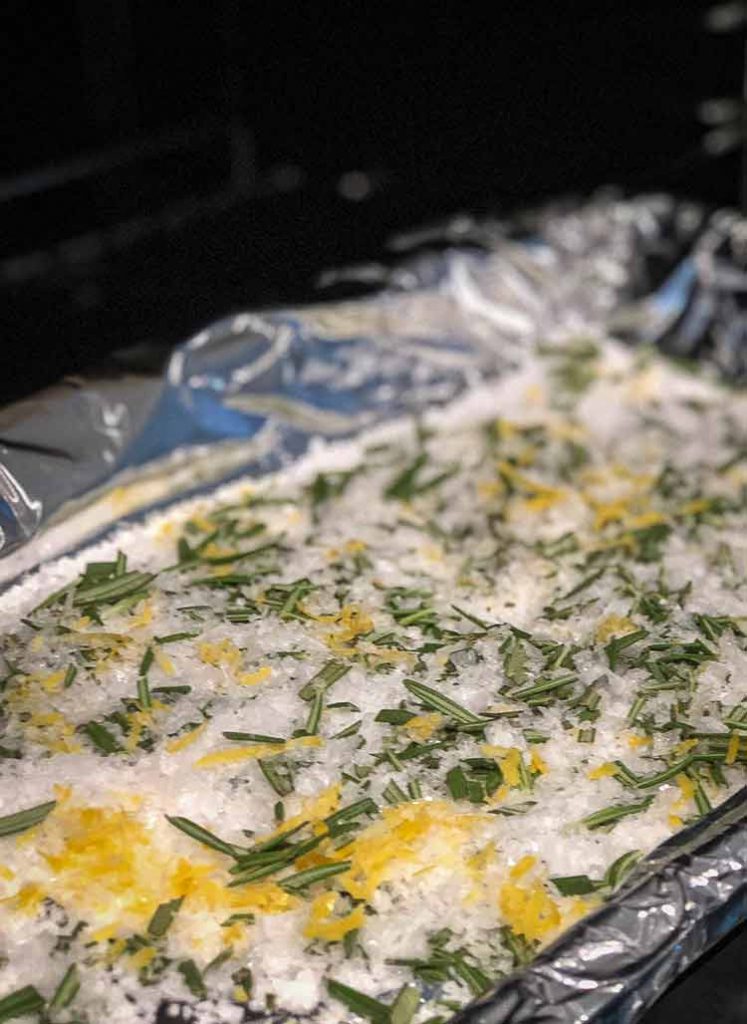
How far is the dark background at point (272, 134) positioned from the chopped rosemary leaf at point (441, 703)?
88 centimetres

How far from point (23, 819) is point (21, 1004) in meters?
0.22

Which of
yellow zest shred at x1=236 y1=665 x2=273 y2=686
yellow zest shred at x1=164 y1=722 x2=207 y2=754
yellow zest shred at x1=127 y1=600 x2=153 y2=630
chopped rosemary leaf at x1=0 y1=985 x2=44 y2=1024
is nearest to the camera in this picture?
chopped rosemary leaf at x1=0 y1=985 x2=44 y2=1024

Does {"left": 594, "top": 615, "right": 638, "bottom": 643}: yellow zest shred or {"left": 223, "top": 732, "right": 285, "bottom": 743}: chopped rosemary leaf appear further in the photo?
{"left": 594, "top": 615, "right": 638, "bottom": 643}: yellow zest shred

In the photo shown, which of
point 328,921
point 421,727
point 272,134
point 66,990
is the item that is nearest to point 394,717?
point 421,727

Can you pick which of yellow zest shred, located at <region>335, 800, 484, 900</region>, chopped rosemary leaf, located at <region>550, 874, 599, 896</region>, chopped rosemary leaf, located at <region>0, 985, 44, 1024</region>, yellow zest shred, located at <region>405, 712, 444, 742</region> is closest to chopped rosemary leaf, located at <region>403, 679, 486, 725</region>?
yellow zest shred, located at <region>405, 712, 444, 742</region>

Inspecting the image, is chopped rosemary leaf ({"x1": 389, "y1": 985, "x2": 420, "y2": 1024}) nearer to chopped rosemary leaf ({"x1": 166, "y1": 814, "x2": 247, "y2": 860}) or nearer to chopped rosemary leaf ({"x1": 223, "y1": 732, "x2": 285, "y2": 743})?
chopped rosemary leaf ({"x1": 166, "y1": 814, "x2": 247, "y2": 860})

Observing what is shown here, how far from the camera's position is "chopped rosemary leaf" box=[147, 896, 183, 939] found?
1.17 meters

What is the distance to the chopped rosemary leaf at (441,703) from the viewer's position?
1.40m

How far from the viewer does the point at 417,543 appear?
1880 millimetres

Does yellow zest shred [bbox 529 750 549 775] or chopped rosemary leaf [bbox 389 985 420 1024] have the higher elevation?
yellow zest shred [bbox 529 750 549 775]

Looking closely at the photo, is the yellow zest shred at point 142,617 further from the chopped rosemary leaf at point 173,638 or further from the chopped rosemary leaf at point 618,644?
the chopped rosemary leaf at point 618,644

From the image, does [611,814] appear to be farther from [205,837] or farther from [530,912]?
[205,837]

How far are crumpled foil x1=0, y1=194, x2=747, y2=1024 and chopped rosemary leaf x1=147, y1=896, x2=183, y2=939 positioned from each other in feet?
1.09

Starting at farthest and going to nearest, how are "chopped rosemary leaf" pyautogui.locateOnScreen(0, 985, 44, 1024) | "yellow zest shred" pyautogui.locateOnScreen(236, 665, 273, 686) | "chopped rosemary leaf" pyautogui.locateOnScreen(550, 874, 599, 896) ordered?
"yellow zest shred" pyautogui.locateOnScreen(236, 665, 273, 686)
"chopped rosemary leaf" pyautogui.locateOnScreen(550, 874, 599, 896)
"chopped rosemary leaf" pyautogui.locateOnScreen(0, 985, 44, 1024)
